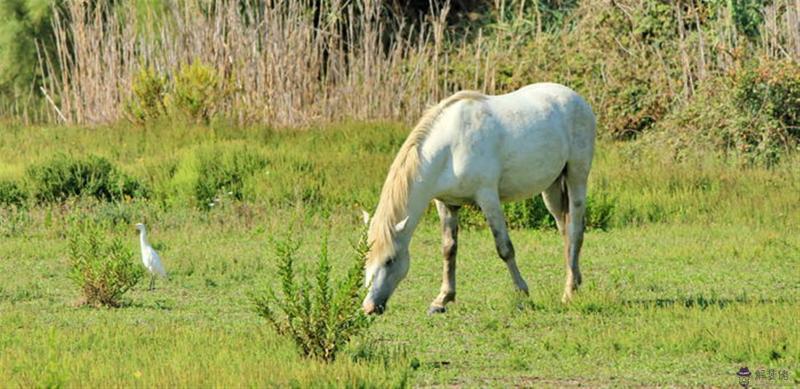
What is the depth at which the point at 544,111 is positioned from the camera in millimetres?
10789

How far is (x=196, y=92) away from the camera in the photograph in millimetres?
18281

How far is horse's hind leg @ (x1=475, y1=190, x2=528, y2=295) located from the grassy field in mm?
225

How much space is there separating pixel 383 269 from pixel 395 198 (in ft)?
1.59

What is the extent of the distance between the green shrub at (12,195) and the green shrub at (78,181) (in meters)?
0.12

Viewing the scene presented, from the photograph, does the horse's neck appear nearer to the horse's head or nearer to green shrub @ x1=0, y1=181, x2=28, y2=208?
the horse's head

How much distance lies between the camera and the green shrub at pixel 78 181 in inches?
613

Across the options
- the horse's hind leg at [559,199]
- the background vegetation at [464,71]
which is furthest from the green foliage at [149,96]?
the horse's hind leg at [559,199]

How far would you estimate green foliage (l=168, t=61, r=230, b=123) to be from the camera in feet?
59.7

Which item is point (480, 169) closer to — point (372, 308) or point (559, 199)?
point (372, 308)

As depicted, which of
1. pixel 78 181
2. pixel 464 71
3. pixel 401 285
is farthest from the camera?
pixel 464 71

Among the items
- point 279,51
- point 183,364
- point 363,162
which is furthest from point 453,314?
point 279,51

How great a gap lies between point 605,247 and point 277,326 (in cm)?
562

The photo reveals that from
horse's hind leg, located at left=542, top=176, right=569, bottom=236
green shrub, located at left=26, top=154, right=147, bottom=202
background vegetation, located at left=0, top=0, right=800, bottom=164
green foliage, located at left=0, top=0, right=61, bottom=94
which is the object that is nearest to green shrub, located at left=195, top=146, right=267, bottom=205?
green shrub, located at left=26, top=154, right=147, bottom=202

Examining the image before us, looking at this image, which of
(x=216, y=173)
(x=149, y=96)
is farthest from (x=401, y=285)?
(x=149, y=96)
